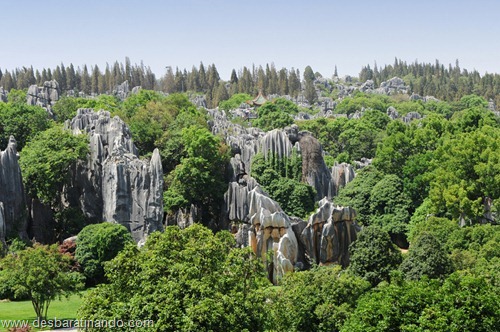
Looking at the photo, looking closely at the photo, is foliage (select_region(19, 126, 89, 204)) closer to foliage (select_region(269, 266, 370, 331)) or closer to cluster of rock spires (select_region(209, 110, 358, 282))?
cluster of rock spires (select_region(209, 110, 358, 282))

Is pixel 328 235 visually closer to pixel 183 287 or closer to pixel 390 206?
pixel 390 206

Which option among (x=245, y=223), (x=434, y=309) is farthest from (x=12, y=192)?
(x=434, y=309)

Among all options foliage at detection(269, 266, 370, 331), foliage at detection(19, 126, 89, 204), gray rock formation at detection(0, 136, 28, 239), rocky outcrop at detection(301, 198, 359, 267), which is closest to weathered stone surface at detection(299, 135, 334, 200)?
rocky outcrop at detection(301, 198, 359, 267)

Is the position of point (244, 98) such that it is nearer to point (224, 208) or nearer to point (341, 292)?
point (224, 208)

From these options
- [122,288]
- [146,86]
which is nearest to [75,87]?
[146,86]

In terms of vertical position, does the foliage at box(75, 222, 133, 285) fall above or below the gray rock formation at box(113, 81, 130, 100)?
below

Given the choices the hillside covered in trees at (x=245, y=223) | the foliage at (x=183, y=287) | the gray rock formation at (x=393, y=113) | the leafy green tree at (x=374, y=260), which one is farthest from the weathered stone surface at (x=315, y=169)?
the gray rock formation at (x=393, y=113)

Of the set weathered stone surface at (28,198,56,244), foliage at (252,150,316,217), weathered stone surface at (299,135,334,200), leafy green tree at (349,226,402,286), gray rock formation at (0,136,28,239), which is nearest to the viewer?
leafy green tree at (349,226,402,286)
